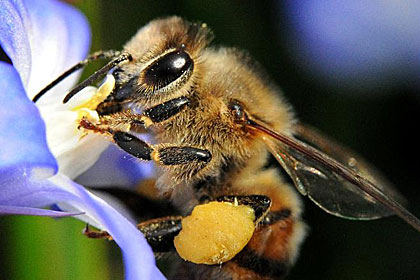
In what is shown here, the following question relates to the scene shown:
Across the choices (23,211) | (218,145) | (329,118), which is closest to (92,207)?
(23,211)

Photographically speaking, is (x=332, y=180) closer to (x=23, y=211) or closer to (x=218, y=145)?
(x=218, y=145)

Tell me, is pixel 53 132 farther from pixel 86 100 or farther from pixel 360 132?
pixel 360 132

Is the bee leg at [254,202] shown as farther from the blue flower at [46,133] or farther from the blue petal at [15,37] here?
the blue petal at [15,37]

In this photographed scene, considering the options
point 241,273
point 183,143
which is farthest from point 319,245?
point 183,143

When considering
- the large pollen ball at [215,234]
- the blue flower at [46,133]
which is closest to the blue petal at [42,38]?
the blue flower at [46,133]

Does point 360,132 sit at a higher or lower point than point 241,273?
higher
